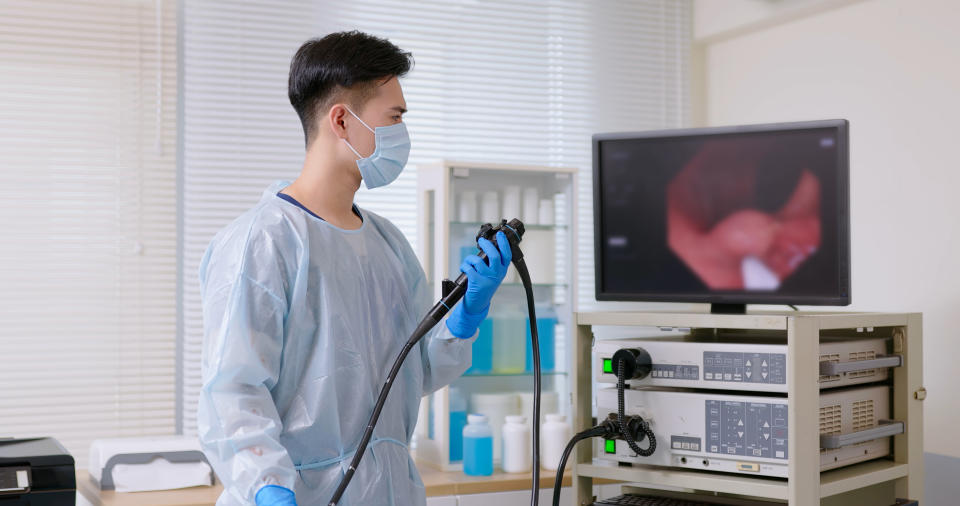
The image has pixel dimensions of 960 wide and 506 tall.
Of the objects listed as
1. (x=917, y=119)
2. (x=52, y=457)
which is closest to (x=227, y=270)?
(x=52, y=457)

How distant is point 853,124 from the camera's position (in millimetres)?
2855

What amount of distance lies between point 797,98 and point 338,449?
7.20ft

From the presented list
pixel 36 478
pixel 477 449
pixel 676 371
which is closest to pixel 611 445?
pixel 676 371

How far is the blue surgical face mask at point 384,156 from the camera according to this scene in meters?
1.56

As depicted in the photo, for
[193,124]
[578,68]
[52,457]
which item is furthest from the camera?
[578,68]

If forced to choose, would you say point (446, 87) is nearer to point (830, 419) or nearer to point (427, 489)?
point (427, 489)

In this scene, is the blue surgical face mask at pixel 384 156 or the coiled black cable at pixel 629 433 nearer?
the blue surgical face mask at pixel 384 156

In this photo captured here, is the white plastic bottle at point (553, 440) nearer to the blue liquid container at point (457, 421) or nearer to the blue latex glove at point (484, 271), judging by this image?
the blue liquid container at point (457, 421)

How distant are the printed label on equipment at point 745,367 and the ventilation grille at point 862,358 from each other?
261 millimetres

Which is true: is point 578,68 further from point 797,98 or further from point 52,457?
point 52,457

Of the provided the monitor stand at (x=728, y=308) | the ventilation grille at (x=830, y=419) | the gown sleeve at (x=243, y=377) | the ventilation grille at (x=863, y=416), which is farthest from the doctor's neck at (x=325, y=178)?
the ventilation grille at (x=863, y=416)

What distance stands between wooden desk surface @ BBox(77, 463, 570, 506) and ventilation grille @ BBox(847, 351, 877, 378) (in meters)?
0.81

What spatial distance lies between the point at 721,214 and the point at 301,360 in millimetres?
958

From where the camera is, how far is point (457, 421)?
8.65ft
